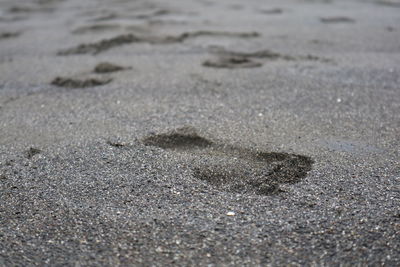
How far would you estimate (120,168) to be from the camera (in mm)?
2068

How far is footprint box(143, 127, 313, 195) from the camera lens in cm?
192

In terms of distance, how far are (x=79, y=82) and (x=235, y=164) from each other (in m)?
1.71

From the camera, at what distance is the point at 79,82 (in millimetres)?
3305

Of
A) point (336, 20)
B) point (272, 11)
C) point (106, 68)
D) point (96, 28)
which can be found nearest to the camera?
point (106, 68)

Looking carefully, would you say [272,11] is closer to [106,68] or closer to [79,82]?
[106,68]

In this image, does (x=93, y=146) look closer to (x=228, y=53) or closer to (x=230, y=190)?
(x=230, y=190)

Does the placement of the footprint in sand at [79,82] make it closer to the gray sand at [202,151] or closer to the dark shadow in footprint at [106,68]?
the gray sand at [202,151]

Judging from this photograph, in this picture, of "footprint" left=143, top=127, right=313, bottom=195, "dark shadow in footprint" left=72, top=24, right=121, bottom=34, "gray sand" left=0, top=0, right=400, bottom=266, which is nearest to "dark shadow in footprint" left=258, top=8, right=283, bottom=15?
"gray sand" left=0, top=0, right=400, bottom=266

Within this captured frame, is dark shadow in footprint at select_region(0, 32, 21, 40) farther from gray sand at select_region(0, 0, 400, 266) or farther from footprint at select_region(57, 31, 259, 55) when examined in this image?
footprint at select_region(57, 31, 259, 55)

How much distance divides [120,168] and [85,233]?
1.56 feet

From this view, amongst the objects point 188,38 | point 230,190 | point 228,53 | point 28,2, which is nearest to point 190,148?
point 230,190

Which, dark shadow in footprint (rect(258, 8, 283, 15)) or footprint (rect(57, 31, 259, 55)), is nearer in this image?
footprint (rect(57, 31, 259, 55))

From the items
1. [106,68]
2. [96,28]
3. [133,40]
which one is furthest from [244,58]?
[96,28]

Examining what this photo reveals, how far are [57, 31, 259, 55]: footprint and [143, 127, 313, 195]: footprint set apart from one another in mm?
2125
